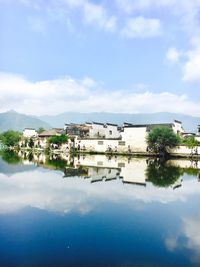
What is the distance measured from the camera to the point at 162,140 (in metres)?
43.8

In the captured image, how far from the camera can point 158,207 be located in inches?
483

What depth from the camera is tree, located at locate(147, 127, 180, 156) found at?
4356 centimetres

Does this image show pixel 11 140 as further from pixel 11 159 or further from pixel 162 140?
pixel 162 140

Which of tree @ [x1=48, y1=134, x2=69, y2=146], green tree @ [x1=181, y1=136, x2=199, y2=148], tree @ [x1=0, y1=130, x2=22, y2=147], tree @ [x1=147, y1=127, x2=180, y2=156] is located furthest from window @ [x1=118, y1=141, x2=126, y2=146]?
tree @ [x1=0, y1=130, x2=22, y2=147]

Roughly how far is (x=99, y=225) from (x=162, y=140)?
35.3 metres

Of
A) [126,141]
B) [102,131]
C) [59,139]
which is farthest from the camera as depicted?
[102,131]

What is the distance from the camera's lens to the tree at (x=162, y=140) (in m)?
43.6

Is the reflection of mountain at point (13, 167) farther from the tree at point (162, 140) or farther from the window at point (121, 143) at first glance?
the window at point (121, 143)

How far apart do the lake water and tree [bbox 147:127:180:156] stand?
26917 millimetres

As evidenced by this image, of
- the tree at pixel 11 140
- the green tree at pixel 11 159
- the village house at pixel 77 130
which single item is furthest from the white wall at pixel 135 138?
the tree at pixel 11 140

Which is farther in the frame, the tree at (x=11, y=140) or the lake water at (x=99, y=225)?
the tree at (x=11, y=140)

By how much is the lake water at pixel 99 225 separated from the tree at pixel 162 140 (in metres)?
26.9

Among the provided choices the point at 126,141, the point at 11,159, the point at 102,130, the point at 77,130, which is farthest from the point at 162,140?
the point at 77,130

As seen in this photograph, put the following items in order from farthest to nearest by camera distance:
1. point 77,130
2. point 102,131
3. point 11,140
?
point 11,140, point 77,130, point 102,131
